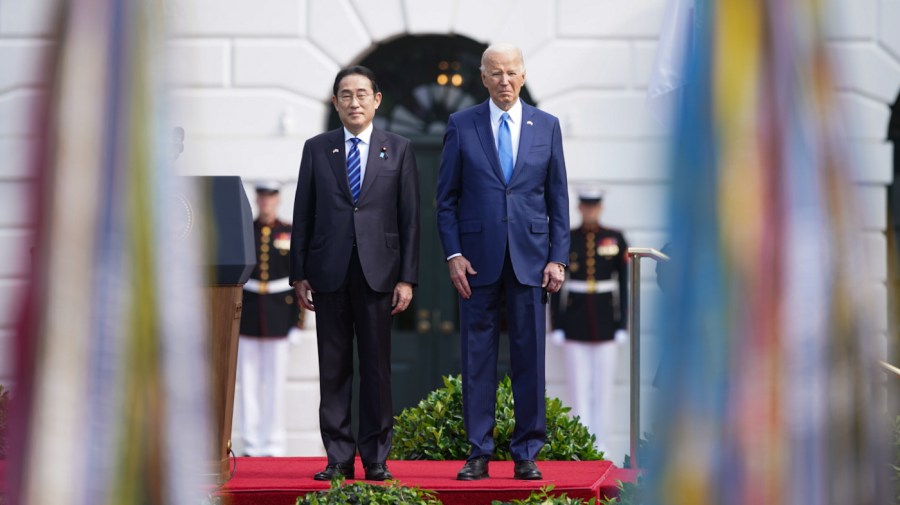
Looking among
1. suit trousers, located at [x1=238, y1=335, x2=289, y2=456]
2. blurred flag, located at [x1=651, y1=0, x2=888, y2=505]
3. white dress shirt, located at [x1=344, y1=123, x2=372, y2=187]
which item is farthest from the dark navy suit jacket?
suit trousers, located at [x1=238, y1=335, x2=289, y2=456]

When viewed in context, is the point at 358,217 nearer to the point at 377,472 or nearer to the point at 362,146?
the point at 362,146

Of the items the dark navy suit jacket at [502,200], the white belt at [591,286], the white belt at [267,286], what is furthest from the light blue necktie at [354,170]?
the white belt at [591,286]

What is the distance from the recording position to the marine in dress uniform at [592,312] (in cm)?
1062

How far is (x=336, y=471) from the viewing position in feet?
17.2

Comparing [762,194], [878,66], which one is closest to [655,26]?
[878,66]

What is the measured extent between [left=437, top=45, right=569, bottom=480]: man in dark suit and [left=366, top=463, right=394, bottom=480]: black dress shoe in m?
0.28

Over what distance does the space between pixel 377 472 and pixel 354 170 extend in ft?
3.80

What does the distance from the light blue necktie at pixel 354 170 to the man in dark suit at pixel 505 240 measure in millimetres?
332

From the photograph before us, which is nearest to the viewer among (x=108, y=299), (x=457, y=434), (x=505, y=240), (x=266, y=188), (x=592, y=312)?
(x=108, y=299)

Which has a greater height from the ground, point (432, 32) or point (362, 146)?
point (432, 32)

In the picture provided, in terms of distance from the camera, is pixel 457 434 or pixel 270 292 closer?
pixel 457 434

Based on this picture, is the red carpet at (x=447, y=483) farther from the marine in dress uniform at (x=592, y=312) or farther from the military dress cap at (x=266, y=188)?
the marine in dress uniform at (x=592, y=312)

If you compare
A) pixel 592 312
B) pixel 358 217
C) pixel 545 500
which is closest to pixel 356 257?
pixel 358 217

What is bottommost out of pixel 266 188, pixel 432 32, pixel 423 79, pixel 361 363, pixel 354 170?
pixel 361 363
